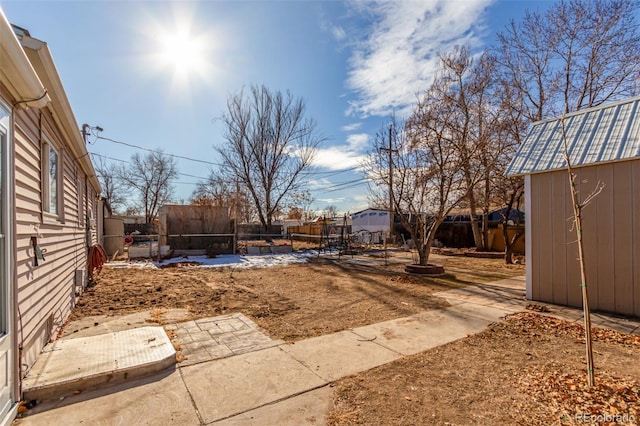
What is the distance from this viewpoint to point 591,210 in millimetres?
4949

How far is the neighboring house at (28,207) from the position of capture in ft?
6.89

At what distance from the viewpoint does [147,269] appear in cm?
980

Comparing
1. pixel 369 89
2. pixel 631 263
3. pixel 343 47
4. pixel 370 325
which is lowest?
pixel 370 325

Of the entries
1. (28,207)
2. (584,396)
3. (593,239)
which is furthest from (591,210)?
(28,207)

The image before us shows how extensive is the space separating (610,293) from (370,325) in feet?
12.7

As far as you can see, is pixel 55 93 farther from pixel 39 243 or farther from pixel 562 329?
pixel 562 329

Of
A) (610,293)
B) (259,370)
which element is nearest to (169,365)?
(259,370)

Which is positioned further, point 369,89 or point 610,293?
point 369,89

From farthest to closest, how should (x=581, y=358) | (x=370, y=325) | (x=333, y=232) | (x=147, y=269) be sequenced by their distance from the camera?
(x=333, y=232) < (x=147, y=269) < (x=370, y=325) < (x=581, y=358)

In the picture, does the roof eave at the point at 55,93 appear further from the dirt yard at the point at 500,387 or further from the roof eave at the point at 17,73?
the dirt yard at the point at 500,387

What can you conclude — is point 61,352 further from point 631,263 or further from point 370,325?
point 631,263

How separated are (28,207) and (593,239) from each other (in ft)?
23.9

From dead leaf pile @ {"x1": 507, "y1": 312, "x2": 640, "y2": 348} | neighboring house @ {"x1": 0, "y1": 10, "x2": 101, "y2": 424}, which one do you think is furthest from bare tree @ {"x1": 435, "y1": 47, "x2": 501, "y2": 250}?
neighboring house @ {"x1": 0, "y1": 10, "x2": 101, "y2": 424}

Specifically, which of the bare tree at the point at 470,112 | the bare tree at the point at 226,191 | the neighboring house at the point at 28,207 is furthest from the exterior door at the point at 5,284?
the bare tree at the point at 226,191
